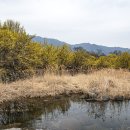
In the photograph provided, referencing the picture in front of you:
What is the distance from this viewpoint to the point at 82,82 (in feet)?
81.5

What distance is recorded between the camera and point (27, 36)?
2691 cm

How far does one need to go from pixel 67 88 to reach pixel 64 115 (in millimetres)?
7093

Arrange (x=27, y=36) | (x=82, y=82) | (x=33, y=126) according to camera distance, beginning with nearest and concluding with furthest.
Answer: (x=33, y=126) < (x=82, y=82) < (x=27, y=36)

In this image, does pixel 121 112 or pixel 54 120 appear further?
pixel 121 112

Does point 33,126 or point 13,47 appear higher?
point 13,47

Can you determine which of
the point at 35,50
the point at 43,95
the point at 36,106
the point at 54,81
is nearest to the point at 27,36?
the point at 35,50

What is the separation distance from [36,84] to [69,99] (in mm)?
3082

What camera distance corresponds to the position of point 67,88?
2342 centimetres

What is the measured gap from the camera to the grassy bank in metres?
20.6

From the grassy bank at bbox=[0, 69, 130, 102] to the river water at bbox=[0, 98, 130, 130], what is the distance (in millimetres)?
975

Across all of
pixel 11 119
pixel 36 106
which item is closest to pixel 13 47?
pixel 36 106

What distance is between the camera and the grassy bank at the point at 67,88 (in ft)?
67.5

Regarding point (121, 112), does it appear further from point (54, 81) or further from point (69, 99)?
point (54, 81)

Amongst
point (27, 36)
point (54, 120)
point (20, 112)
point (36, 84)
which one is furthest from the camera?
point (27, 36)
